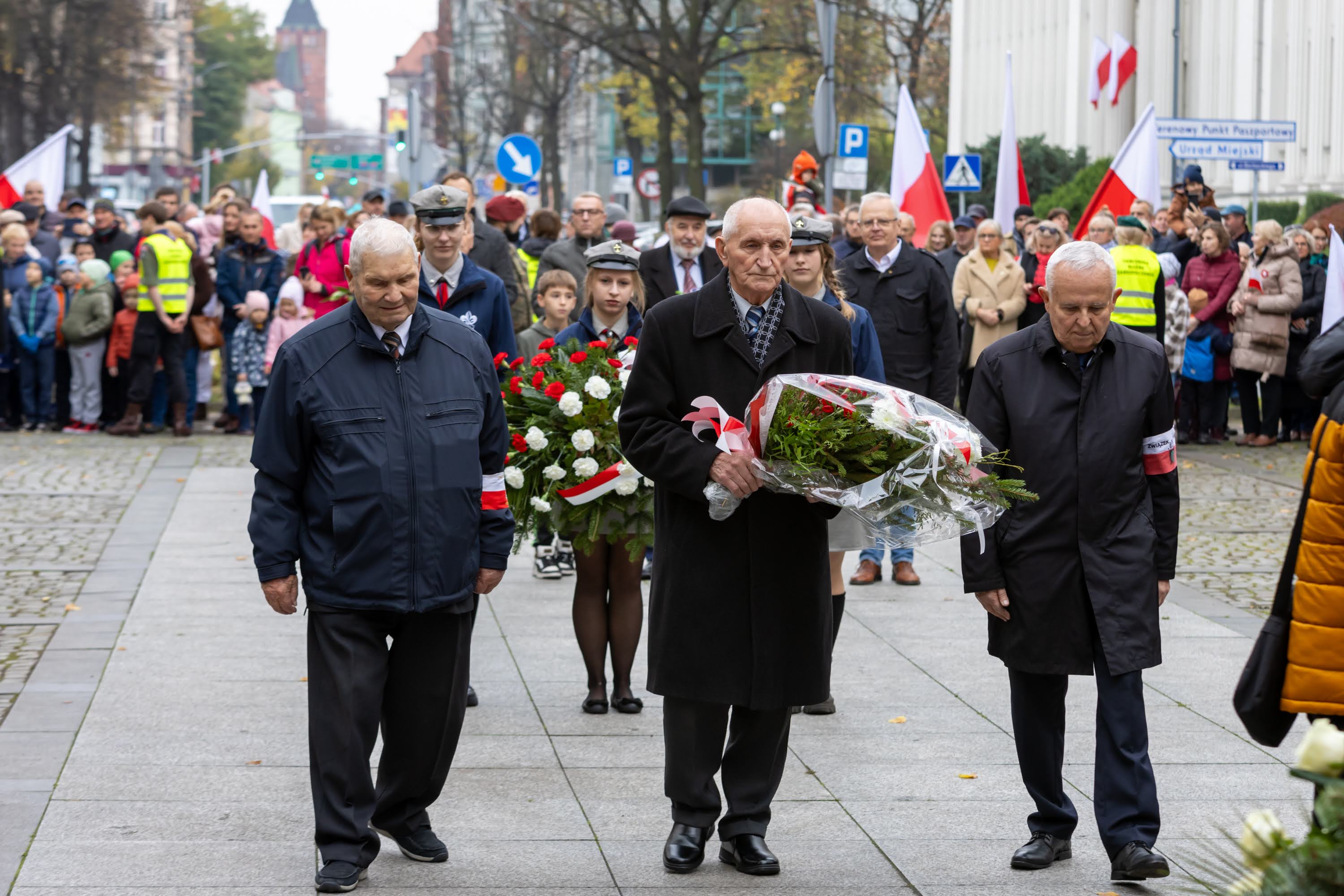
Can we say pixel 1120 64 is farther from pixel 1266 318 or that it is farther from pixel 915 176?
pixel 915 176

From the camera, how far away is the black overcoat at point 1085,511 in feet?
18.2

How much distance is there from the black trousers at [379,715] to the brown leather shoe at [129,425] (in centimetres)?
1277

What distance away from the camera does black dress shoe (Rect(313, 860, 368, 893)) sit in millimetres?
5324

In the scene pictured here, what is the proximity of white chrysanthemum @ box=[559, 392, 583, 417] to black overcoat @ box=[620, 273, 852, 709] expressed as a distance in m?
1.74

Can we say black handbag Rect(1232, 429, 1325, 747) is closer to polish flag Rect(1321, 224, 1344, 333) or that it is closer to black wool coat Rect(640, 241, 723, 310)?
black wool coat Rect(640, 241, 723, 310)

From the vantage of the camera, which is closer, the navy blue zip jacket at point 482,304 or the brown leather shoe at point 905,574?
the navy blue zip jacket at point 482,304

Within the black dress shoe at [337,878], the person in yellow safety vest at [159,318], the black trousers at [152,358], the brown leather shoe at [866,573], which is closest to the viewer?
the black dress shoe at [337,878]

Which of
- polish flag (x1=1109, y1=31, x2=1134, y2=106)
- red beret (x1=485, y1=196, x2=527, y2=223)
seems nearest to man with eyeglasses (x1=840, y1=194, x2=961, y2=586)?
red beret (x1=485, y1=196, x2=527, y2=223)

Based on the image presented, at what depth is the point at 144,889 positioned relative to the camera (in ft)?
17.4

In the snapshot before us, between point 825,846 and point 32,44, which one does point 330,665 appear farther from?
point 32,44


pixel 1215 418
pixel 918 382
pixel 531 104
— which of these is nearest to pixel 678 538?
pixel 918 382

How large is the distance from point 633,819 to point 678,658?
2.78 ft

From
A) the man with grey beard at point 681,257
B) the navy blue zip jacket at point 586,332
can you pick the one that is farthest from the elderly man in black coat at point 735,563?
the man with grey beard at point 681,257

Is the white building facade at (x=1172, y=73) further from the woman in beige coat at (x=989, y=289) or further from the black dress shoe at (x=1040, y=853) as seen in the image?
the black dress shoe at (x=1040, y=853)
